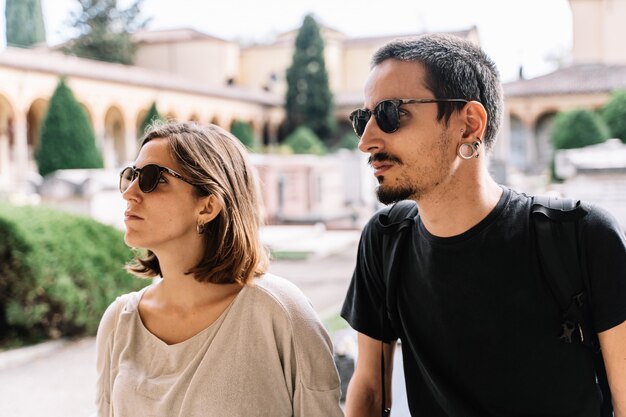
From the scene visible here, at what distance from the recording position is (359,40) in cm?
4422

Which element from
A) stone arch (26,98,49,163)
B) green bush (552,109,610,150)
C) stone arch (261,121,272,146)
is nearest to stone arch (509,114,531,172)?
stone arch (261,121,272,146)

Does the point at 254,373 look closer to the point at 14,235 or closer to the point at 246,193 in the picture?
the point at 246,193

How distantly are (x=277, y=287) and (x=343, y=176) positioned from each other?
18.2 metres

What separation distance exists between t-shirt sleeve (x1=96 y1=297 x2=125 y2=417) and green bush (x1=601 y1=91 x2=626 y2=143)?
1271 centimetres

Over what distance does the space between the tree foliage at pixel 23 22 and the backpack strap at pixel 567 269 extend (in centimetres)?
3778

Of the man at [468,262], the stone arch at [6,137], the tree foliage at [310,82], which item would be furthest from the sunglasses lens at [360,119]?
the tree foliage at [310,82]

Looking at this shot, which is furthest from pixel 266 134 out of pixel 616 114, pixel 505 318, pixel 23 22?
pixel 505 318

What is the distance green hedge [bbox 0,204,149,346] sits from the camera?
5324 millimetres

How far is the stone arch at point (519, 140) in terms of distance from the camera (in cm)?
3244

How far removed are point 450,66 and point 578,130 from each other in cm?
1647

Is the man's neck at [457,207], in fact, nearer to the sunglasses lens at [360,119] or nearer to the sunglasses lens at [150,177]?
the sunglasses lens at [360,119]

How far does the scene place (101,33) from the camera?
128 ft

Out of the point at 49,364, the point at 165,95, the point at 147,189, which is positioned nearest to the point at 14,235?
the point at 49,364

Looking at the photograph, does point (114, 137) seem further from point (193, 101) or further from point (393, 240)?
point (393, 240)
